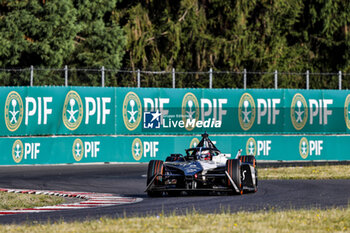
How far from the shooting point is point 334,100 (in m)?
29.3

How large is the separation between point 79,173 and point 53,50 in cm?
1434

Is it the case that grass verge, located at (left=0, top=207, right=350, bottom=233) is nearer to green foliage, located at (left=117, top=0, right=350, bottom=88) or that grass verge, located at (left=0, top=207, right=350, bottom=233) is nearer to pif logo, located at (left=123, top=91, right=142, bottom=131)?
pif logo, located at (left=123, top=91, right=142, bottom=131)

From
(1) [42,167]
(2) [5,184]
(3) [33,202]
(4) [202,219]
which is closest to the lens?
(4) [202,219]

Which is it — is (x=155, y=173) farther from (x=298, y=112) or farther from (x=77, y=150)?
(x=298, y=112)

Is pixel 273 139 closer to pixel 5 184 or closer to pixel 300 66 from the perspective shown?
pixel 5 184

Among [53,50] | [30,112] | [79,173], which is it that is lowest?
[79,173]

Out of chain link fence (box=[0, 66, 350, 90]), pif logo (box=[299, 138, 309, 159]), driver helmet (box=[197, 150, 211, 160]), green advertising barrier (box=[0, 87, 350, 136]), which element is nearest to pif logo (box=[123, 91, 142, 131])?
green advertising barrier (box=[0, 87, 350, 136])

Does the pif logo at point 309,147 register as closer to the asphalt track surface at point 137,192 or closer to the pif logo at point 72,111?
the asphalt track surface at point 137,192

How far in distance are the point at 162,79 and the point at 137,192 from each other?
14.7m

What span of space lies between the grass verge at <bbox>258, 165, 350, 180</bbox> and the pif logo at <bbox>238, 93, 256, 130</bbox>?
3.98 meters

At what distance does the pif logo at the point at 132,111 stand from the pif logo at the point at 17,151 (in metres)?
3.73

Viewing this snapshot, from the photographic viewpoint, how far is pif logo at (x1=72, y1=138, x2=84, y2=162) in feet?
86.8

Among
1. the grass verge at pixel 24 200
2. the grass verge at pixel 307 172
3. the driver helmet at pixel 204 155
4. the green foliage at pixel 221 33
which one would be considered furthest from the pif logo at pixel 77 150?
the green foliage at pixel 221 33

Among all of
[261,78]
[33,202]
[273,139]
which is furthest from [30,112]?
[261,78]
